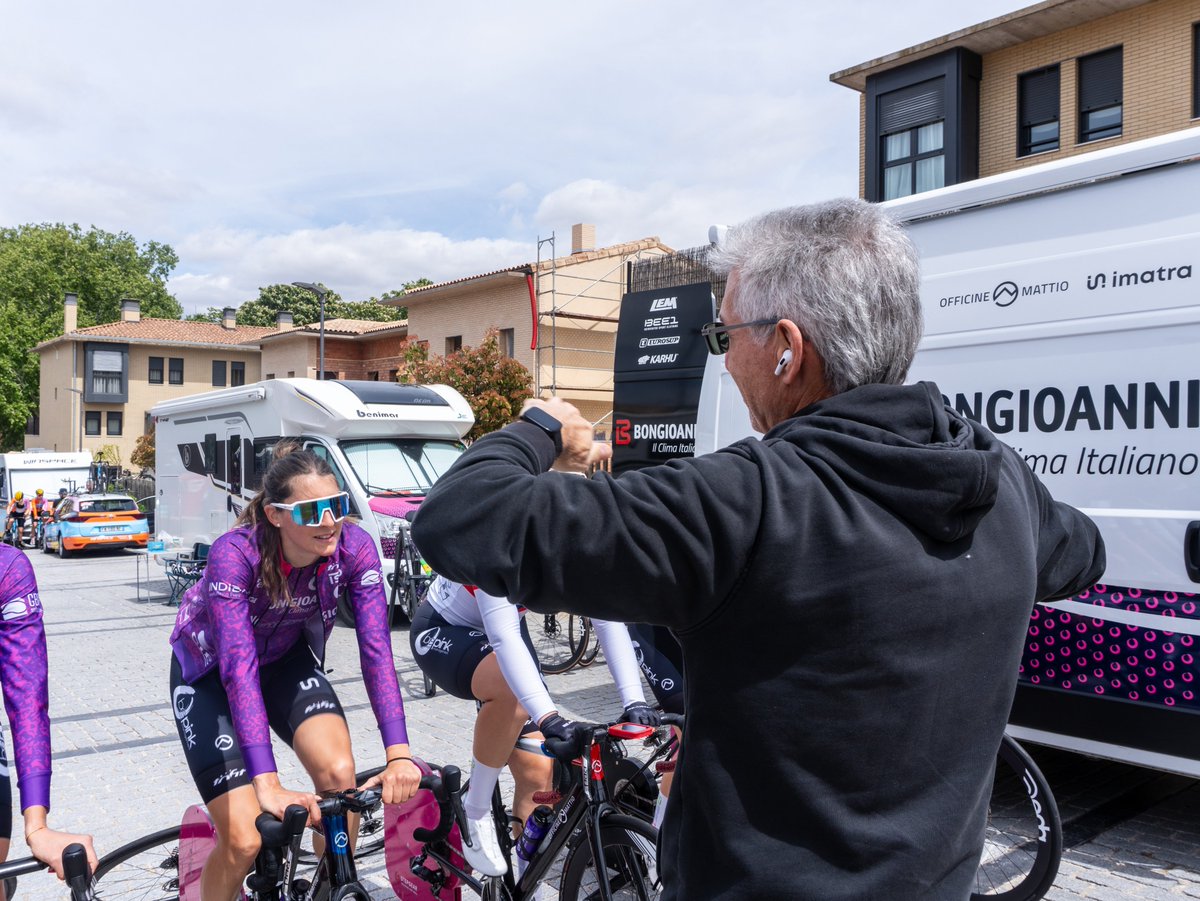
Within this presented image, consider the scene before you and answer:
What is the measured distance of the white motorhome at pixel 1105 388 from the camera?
425 cm

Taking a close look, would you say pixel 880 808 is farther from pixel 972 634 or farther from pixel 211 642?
pixel 211 642

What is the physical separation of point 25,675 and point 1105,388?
169 inches

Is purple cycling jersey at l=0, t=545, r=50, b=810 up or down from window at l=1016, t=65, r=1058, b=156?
down

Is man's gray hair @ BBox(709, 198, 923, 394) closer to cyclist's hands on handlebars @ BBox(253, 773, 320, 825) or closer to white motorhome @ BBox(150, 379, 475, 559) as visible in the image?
cyclist's hands on handlebars @ BBox(253, 773, 320, 825)

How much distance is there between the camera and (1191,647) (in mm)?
4238

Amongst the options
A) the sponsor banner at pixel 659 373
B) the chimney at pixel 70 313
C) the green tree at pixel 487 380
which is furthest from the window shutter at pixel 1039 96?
the chimney at pixel 70 313

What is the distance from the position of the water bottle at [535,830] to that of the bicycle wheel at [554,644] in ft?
18.2

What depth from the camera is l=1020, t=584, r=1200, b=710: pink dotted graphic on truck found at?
14.0 feet

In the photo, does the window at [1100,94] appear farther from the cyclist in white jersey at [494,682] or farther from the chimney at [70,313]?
the chimney at [70,313]

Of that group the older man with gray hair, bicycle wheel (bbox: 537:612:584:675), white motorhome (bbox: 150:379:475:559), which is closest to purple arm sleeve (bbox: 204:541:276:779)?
the older man with gray hair

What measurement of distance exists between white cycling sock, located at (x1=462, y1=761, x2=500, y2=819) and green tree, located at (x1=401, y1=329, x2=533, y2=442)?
917 inches

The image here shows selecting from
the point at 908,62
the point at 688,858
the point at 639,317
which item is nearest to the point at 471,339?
the point at 908,62

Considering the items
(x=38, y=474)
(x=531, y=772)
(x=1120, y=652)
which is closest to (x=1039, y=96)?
(x=1120, y=652)

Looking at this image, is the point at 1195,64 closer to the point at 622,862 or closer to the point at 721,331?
the point at 622,862
